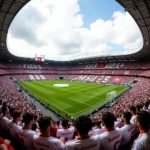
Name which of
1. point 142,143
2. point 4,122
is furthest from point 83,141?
point 4,122

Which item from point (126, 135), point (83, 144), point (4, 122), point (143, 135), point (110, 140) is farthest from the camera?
point (4, 122)

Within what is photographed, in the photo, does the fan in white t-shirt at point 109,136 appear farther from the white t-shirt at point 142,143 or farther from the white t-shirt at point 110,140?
the white t-shirt at point 142,143

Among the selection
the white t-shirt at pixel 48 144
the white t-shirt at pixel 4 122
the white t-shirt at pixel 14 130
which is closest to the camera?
the white t-shirt at pixel 48 144

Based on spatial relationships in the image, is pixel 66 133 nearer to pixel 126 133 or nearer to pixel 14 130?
pixel 14 130

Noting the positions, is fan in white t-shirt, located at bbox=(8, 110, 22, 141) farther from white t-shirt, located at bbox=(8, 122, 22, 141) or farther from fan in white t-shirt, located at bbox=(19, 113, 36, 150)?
fan in white t-shirt, located at bbox=(19, 113, 36, 150)

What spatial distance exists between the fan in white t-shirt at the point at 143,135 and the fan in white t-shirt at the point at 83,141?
0.81 metres

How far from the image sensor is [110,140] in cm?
336

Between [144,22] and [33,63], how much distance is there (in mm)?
67438

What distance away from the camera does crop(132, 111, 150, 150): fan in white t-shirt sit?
9.55 feet

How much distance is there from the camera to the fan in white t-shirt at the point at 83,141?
2834 millimetres

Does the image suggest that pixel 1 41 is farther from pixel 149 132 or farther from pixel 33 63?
pixel 33 63

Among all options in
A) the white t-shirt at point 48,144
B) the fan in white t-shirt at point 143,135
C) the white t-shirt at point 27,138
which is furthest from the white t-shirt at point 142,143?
the white t-shirt at point 27,138

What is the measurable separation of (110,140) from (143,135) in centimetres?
76

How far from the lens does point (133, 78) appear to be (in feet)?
167
